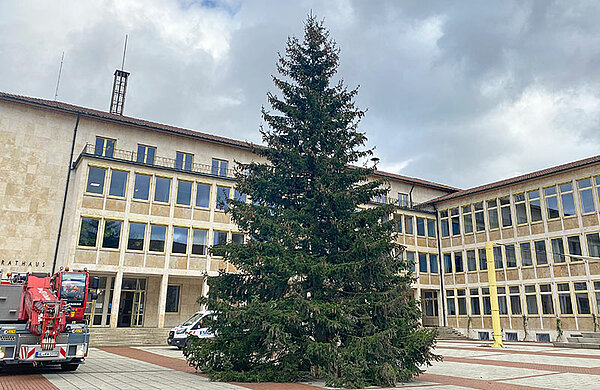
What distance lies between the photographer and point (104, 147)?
3209cm

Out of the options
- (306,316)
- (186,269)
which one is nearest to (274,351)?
(306,316)

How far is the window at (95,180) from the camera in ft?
92.9

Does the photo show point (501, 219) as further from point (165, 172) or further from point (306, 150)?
point (306, 150)

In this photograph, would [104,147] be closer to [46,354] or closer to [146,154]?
[146,154]

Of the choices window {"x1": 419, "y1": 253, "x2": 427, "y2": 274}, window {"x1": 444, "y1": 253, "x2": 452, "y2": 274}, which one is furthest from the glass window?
window {"x1": 444, "y1": 253, "x2": 452, "y2": 274}

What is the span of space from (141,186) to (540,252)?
88.6 ft

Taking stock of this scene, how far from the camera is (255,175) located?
563 inches

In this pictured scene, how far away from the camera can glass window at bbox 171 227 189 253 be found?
30.5 metres

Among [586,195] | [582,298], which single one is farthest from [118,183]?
[582,298]

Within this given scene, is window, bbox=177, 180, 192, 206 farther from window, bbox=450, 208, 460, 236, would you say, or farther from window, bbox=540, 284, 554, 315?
window, bbox=540, 284, 554, 315

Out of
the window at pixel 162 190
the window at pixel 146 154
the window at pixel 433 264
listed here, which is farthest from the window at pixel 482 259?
the window at pixel 146 154

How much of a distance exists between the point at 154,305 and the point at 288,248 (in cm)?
2201

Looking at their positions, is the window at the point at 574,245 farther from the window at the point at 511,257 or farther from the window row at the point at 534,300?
the window at the point at 511,257

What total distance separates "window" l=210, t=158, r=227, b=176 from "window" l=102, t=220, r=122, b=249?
8481mm
